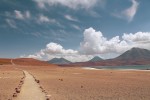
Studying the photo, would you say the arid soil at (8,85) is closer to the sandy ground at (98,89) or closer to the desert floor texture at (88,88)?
the desert floor texture at (88,88)

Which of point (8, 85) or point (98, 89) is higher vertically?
point (8, 85)

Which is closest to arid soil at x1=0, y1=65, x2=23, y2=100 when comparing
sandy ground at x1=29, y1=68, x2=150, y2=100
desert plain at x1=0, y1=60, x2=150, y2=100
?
desert plain at x1=0, y1=60, x2=150, y2=100

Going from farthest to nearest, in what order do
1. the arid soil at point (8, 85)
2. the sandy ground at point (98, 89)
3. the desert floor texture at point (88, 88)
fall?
the arid soil at point (8, 85)
the desert floor texture at point (88, 88)
the sandy ground at point (98, 89)

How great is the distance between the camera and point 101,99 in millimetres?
15180

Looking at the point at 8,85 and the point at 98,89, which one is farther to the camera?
the point at 8,85

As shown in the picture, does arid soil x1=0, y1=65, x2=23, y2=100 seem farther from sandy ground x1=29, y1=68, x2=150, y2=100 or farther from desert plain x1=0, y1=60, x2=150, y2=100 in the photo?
sandy ground x1=29, y1=68, x2=150, y2=100

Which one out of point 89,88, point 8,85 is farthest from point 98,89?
point 8,85

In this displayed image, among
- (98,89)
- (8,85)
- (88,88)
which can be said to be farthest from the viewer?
(8,85)

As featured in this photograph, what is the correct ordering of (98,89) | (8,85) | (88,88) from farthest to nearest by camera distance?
(8,85)
(88,88)
(98,89)

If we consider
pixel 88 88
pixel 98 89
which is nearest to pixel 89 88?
pixel 88 88

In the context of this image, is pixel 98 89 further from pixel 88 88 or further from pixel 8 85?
pixel 8 85

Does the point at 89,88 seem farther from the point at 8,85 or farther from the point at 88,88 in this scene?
the point at 8,85

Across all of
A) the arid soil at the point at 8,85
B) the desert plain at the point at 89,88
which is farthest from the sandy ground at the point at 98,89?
the arid soil at the point at 8,85

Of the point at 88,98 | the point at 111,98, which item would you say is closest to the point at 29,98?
the point at 88,98
